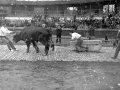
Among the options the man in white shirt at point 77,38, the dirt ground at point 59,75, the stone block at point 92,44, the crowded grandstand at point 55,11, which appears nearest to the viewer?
the dirt ground at point 59,75

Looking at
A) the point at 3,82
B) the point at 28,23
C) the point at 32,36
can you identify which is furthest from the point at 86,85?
the point at 28,23

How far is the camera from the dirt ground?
8477 millimetres

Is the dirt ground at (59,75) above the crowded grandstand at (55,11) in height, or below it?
below

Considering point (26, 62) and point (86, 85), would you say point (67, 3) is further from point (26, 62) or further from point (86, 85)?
point (86, 85)

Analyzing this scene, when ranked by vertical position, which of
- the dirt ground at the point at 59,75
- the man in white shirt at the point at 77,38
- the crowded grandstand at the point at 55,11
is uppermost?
the crowded grandstand at the point at 55,11

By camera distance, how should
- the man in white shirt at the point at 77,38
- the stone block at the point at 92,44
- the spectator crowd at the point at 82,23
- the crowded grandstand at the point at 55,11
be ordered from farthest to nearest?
the crowded grandstand at the point at 55,11
the spectator crowd at the point at 82,23
the stone block at the point at 92,44
the man in white shirt at the point at 77,38

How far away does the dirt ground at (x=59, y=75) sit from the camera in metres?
8.48

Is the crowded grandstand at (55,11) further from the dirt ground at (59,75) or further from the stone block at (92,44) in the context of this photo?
the dirt ground at (59,75)

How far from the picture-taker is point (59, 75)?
10258 mm

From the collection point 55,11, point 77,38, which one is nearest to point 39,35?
point 77,38

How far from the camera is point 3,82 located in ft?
29.4

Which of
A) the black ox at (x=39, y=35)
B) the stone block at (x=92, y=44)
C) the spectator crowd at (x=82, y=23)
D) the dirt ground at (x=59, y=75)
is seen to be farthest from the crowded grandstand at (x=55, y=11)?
the dirt ground at (x=59, y=75)

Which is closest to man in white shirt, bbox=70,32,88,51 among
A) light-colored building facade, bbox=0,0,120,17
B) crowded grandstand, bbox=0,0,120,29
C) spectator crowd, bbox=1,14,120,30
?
spectator crowd, bbox=1,14,120,30

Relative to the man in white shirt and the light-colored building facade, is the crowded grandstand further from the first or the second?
the man in white shirt
